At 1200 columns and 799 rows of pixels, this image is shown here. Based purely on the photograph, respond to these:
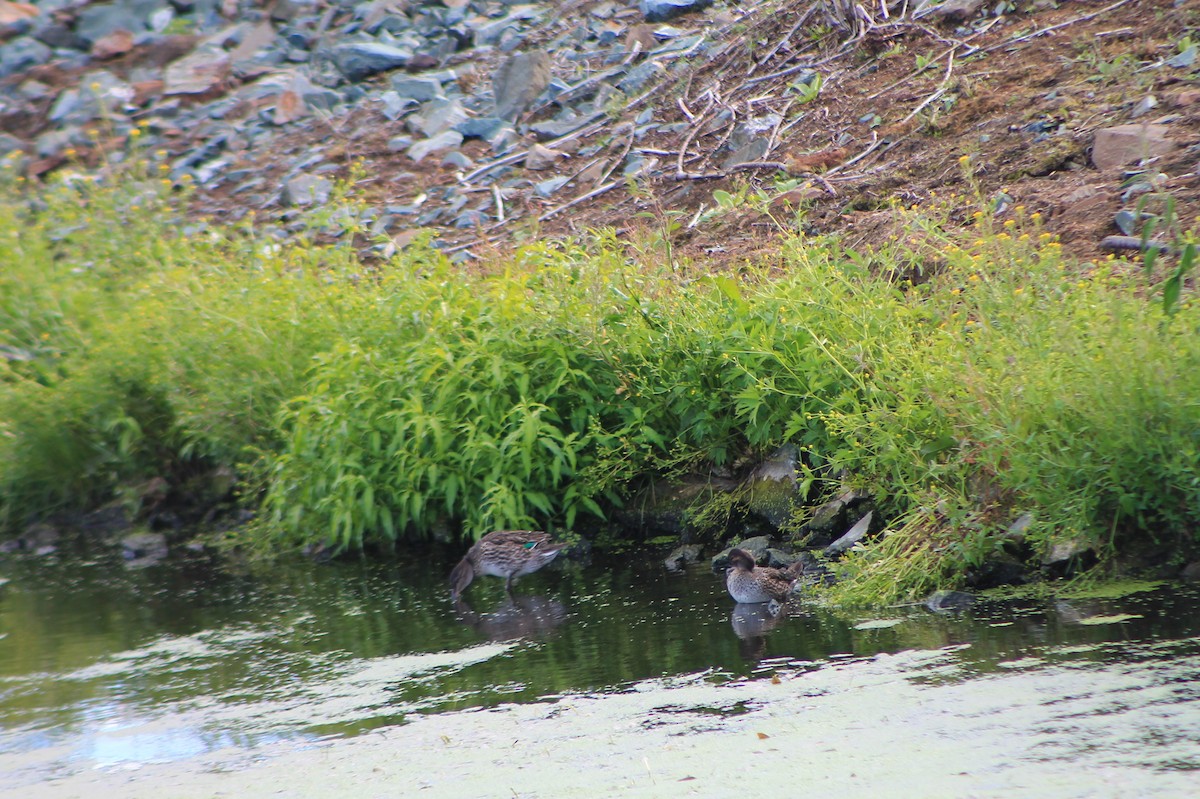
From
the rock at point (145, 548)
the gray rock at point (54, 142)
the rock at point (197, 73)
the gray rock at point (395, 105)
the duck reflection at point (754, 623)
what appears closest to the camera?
the duck reflection at point (754, 623)

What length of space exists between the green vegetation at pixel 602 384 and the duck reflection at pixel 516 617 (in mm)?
590

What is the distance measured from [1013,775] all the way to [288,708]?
338 centimetres

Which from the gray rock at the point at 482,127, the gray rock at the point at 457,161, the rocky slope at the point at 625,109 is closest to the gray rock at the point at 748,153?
the rocky slope at the point at 625,109

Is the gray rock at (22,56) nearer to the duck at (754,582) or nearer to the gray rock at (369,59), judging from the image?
the gray rock at (369,59)

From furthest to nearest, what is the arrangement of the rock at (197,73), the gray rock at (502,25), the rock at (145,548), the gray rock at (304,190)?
the rock at (197,73)
the gray rock at (502,25)
the gray rock at (304,190)
the rock at (145,548)

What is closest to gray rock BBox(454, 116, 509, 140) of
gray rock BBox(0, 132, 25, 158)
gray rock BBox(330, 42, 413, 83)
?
gray rock BBox(330, 42, 413, 83)

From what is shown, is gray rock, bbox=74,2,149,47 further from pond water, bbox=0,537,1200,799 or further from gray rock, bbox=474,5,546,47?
pond water, bbox=0,537,1200,799

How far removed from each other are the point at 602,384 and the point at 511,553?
1.35m

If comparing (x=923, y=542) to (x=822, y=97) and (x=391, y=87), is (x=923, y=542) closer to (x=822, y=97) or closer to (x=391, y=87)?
(x=822, y=97)

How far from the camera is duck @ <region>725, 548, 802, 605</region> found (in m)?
6.41

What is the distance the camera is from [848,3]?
12141 millimetres

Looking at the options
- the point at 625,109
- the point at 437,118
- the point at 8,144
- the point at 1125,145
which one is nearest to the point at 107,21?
the point at 8,144

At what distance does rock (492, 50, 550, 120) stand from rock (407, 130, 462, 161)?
0.58 metres

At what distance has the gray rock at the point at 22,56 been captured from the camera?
1942cm
